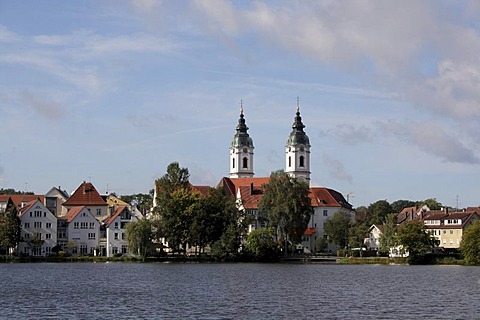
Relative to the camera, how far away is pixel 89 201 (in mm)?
122625

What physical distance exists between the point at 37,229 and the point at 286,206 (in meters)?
33.5

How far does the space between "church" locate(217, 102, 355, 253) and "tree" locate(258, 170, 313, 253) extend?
11065 millimetres

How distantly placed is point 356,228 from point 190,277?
58156mm

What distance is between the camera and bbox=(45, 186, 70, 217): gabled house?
124 metres

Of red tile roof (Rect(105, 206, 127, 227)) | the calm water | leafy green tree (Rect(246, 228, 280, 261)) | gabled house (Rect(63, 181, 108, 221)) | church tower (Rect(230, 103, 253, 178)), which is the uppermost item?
church tower (Rect(230, 103, 253, 178))

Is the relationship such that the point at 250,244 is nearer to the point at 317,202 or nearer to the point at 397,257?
the point at 397,257

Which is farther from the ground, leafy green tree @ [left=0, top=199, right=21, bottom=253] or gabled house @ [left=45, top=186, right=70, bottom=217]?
gabled house @ [left=45, top=186, right=70, bottom=217]

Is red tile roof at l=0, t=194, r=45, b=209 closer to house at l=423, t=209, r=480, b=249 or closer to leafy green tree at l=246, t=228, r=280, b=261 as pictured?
leafy green tree at l=246, t=228, r=280, b=261

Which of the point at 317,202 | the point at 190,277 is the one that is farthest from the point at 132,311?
the point at 317,202

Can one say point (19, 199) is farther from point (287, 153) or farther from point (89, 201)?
point (287, 153)

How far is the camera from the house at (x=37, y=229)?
108 m

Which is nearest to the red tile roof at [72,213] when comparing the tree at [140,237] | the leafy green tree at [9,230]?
the leafy green tree at [9,230]

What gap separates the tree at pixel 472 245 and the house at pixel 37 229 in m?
53.1

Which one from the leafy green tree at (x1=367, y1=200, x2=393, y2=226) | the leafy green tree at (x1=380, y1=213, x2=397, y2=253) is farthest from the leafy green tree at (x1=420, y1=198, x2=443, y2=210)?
the leafy green tree at (x1=380, y1=213, x2=397, y2=253)
